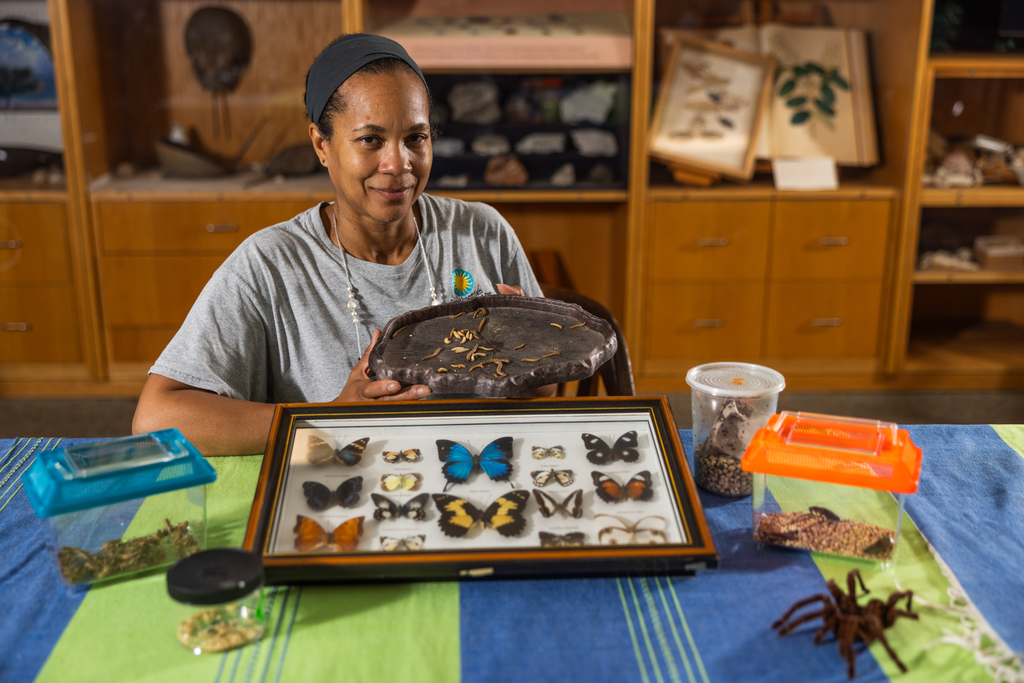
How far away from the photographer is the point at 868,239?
3256 mm

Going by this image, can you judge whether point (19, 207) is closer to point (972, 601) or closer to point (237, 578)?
point (237, 578)

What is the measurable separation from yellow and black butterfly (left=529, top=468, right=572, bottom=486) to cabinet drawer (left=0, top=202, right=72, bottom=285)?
2.81 m

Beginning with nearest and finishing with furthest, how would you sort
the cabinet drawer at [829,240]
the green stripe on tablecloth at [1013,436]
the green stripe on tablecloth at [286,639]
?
the green stripe on tablecloth at [286,639] → the green stripe on tablecloth at [1013,436] → the cabinet drawer at [829,240]

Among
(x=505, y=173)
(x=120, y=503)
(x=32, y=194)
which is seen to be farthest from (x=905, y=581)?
(x=32, y=194)

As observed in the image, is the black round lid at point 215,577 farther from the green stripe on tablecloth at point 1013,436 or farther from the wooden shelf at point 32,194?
the wooden shelf at point 32,194

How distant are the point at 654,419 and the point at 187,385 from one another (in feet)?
2.47

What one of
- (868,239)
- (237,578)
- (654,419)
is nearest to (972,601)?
(654,419)

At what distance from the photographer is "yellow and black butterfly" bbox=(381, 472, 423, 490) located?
41.1 inches

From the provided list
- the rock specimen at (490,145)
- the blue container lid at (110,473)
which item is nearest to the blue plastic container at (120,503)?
the blue container lid at (110,473)

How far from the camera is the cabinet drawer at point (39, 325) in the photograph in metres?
3.27

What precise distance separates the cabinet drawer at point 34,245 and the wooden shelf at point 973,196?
330 cm

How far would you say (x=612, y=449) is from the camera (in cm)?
110

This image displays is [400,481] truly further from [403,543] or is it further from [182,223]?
[182,223]

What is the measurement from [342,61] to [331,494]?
0.76 meters
